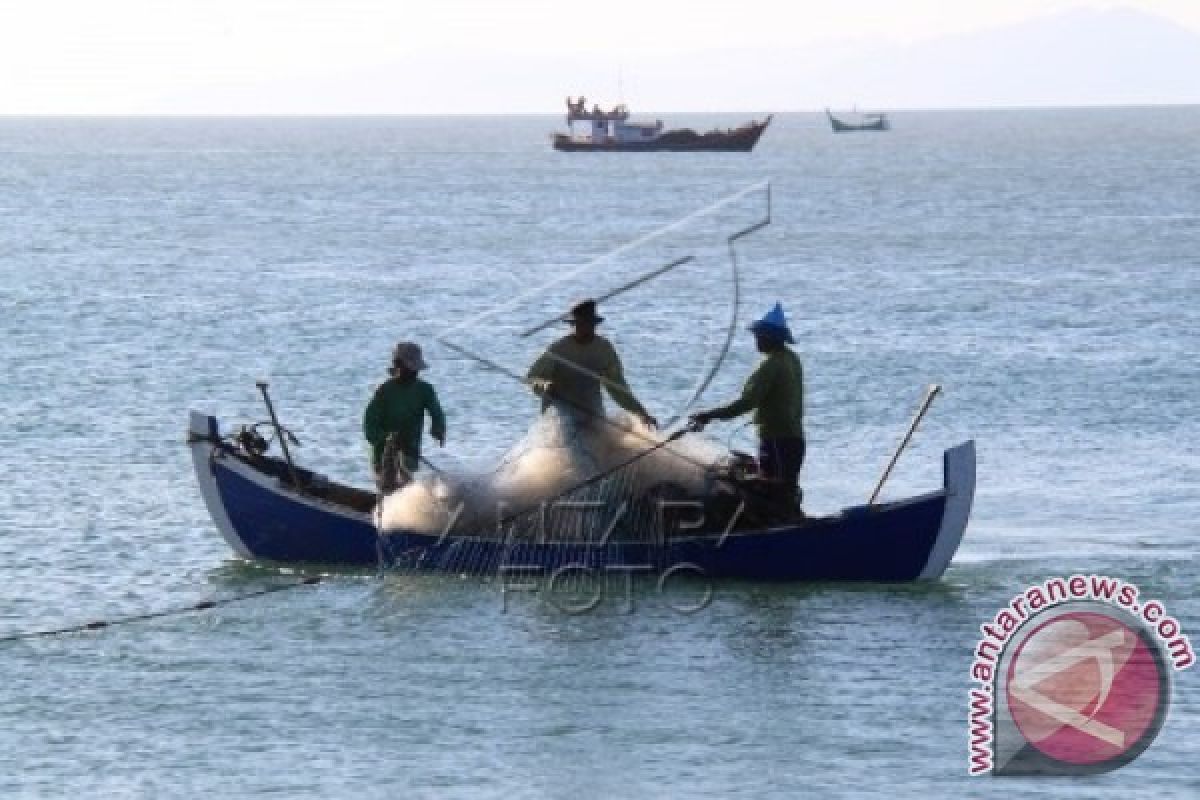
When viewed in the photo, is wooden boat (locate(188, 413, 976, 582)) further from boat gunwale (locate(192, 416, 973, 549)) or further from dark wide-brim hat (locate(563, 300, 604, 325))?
dark wide-brim hat (locate(563, 300, 604, 325))

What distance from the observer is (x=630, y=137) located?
14988 cm

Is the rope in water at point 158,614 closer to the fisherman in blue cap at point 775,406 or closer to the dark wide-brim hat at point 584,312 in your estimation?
the dark wide-brim hat at point 584,312

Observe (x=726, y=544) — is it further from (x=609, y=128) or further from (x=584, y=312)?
(x=609, y=128)

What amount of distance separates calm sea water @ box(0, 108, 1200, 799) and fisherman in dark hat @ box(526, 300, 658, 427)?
1492 mm

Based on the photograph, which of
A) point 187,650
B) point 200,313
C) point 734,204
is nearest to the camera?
point 187,650

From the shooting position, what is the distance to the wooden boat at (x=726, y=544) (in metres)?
19.5

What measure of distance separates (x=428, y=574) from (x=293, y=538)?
1271mm

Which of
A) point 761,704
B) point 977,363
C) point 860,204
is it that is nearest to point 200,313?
point 977,363

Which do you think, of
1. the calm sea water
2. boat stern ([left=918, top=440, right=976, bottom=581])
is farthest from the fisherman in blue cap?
boat stern ([left=918, top=440, right=976, bottom=581])

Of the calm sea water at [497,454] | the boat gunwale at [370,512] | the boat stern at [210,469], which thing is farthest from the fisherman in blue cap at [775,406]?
the boat stern at [210,469]

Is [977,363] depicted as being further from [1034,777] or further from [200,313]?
[1034,777]

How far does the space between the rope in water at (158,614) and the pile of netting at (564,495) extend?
1009 mm

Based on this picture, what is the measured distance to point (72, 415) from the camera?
32562 millimetres

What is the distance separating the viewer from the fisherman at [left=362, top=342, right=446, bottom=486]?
2023cm
